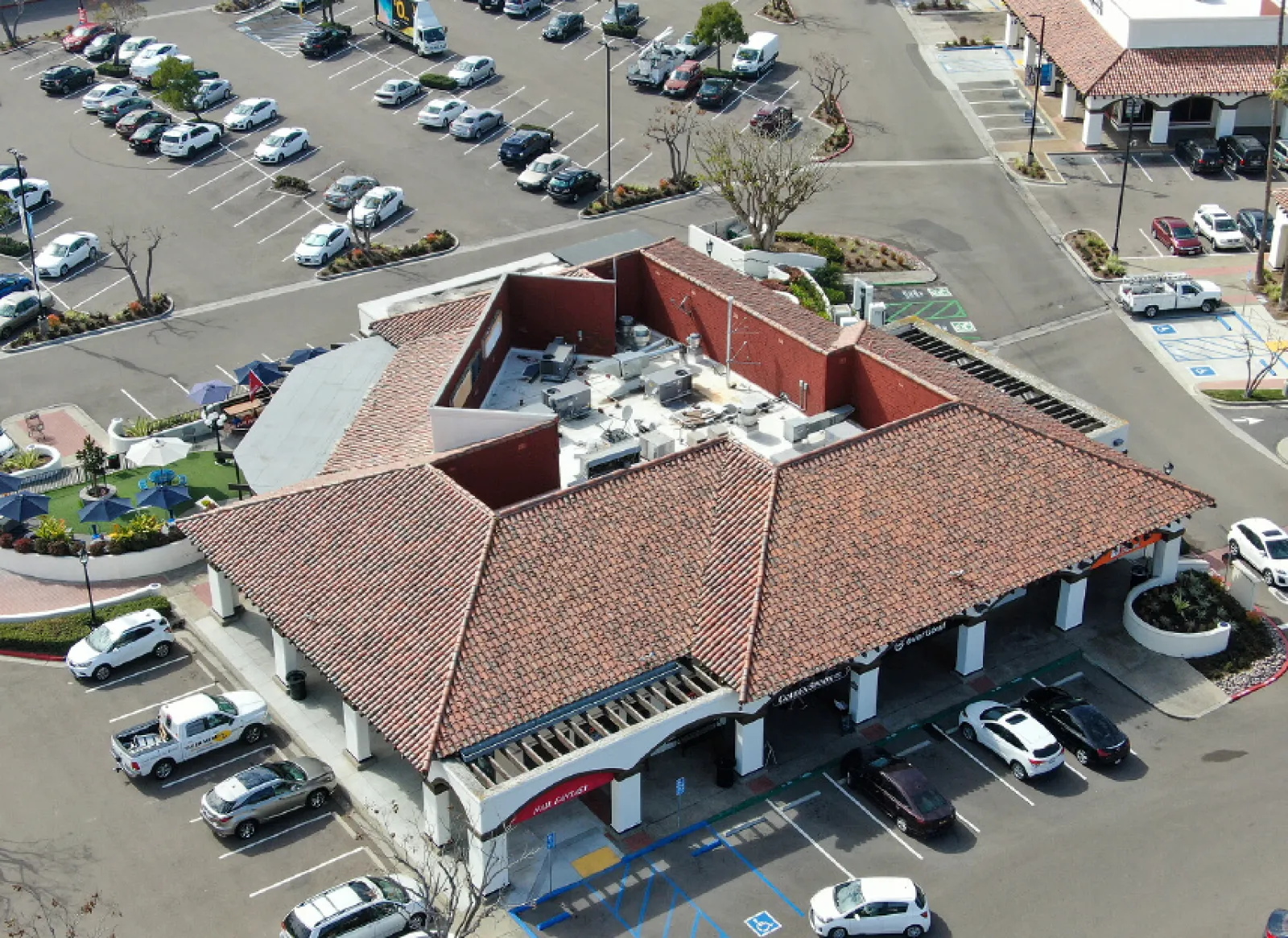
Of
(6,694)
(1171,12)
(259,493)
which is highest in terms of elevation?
(1171,12)

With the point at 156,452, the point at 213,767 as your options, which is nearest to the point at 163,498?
the point at 156,452

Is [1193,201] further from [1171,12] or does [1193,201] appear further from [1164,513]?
[1164,513]

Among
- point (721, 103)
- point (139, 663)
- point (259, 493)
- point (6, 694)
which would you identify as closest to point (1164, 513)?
point (259, 493)

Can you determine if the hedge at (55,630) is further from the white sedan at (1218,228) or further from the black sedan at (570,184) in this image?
the white sedan at (1218,228)

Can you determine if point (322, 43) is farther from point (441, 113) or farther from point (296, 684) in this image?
point (296, 684)

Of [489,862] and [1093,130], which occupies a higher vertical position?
[1093,130]

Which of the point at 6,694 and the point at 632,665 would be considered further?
the point at 6,694

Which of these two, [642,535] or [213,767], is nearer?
[642,535]
